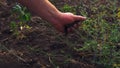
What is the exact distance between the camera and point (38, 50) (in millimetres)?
2732

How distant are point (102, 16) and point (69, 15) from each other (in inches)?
54.9

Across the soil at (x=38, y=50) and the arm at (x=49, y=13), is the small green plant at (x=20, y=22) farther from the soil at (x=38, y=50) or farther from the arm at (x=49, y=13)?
the arm at (x=49, y=13)

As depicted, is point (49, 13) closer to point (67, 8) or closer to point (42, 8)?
point (42, 8)

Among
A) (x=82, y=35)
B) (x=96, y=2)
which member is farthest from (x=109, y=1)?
(x=82, y=35)

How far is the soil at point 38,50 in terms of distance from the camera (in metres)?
2.59

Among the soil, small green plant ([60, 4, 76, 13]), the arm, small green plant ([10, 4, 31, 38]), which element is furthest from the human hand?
small green plant ([60, 4, 76, 13])

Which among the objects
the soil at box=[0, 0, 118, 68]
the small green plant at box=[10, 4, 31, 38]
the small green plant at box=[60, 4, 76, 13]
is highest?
the small green plant at box=[60, 4, 76, 13]

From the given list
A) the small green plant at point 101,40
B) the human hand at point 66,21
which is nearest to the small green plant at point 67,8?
the small green plant at point 101,40

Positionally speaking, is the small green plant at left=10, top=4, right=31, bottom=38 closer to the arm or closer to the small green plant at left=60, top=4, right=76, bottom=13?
the small green plant at left=60, top=4, right=76, bottom=13

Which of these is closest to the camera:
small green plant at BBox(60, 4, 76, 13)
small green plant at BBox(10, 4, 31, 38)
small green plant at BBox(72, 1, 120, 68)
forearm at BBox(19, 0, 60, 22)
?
forearm at BBox(19, 0, 60, 22)

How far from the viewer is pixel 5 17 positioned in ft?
10.7

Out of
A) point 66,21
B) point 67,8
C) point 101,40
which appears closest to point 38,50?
point 101,40

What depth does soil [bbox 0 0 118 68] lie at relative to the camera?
8.50ft

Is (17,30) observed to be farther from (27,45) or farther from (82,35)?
(82,35)
